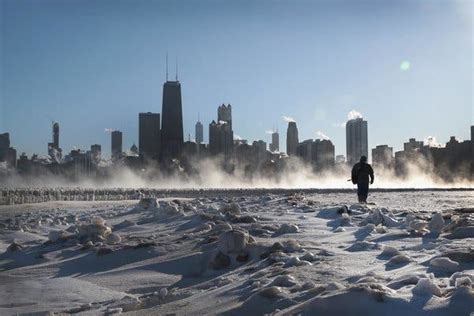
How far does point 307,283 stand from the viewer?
14.9 feet

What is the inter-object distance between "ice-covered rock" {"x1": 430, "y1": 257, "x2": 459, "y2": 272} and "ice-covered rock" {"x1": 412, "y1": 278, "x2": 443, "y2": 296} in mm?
780

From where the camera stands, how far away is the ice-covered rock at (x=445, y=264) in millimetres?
4660

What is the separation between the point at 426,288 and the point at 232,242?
2880mm

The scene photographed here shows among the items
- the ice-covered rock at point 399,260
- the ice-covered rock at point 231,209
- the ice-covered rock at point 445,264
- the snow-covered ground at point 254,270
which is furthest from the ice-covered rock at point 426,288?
the ice-covered rock at point 231,209

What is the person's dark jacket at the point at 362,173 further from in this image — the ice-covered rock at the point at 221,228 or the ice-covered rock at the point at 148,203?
the ice-covered rock at the point at 221,228

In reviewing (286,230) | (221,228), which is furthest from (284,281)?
(221,228)

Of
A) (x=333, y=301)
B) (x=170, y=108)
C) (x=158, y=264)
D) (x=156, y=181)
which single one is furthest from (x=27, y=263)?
(x=170, y=108)

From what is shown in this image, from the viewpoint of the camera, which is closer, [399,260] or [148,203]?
[399,260]

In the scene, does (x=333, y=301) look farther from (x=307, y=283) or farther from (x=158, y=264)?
(x=158, y=264)

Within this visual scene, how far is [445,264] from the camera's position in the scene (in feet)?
15.4

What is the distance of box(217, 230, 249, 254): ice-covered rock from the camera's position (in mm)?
6344

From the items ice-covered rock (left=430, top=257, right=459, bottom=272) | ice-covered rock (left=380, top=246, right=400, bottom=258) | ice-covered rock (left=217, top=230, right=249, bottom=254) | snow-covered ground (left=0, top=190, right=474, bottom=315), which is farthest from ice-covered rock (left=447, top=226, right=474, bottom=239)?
ice-covered rock (left=217, top=230, right=249, bottom=254)

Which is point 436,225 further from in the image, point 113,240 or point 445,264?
point 113,240

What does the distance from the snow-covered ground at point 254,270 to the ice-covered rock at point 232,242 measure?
1cm
